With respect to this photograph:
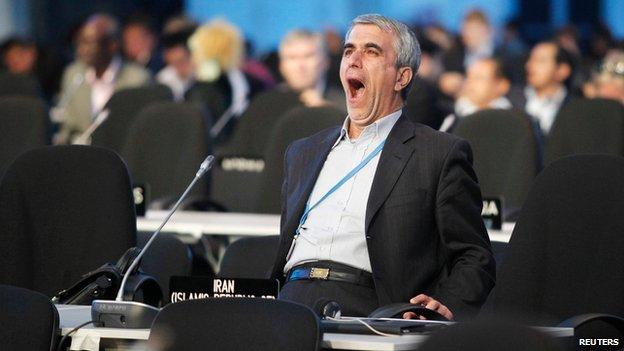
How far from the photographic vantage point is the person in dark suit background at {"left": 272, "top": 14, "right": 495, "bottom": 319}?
14.3 feet

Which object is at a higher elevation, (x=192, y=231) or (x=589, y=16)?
(x=589, y=16)

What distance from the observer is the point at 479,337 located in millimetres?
2307

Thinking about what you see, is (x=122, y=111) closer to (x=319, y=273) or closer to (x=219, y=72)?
(x=219, y=72)

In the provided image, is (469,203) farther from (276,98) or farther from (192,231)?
(276,98)

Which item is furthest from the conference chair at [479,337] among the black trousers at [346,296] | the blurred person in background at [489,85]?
the blurred person in background at [489,85]

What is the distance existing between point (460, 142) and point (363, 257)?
Answer: 439 millimetres

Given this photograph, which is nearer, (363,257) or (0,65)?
(363,257)

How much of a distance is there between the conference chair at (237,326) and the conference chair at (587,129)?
12.9ft

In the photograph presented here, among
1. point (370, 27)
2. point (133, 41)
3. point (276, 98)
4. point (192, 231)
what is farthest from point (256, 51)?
point (370, 27)

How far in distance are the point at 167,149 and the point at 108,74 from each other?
3480 millimetres

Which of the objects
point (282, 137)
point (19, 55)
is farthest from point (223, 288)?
point (19, 55)

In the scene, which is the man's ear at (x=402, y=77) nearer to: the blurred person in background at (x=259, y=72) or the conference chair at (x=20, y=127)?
the conference chair at (x=20, y=127)

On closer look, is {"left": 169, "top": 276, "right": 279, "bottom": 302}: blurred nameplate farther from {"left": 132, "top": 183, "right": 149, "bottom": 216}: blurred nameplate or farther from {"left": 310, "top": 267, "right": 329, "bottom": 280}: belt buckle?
{"left": 132, "top": 183, "right": 149, "bottom": 216}: blurred nameplate

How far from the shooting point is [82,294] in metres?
4.27
